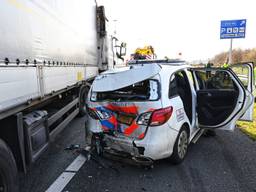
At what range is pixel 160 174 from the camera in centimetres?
360

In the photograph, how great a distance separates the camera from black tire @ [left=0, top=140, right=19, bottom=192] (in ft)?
7.67

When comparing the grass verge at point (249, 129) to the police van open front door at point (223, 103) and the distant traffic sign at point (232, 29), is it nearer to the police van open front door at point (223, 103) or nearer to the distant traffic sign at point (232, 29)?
the police van open front door at point (223, 103)

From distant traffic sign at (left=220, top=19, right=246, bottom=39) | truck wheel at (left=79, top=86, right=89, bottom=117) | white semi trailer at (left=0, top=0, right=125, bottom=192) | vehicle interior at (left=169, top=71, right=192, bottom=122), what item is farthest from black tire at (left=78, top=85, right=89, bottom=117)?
distant traffic sign at (left=220, top=19, right=246, bottom=39)

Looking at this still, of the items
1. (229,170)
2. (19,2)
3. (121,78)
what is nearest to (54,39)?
(19,2)

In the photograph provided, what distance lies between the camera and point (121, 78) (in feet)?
11.5

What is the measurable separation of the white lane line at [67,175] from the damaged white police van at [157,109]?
51cm

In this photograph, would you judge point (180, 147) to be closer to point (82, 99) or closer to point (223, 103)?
point (223, 103)

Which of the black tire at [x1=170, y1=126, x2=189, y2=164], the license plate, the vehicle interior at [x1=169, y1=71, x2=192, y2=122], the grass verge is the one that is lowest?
the grass verge

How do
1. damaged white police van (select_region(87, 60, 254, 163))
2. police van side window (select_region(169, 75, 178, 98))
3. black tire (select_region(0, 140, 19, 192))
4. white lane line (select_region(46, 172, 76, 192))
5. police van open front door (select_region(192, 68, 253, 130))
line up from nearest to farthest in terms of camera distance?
black tire (select_region(0, 140, 19, 192)) < white lane line (select_region(46, 172, 76, 192)) < damaged white police van (select_region(87, 60, 254, 163)) < police van side window (select_region(169, 75, 178, 98)) < police van open front door (select_region(192, 68, 253, 130))

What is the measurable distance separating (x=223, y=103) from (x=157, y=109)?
6.39 ft

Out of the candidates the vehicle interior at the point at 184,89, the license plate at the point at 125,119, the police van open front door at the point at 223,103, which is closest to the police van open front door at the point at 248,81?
the police van open front door at the point at 223,103

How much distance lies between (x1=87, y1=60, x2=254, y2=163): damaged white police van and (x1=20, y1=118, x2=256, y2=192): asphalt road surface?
0.31 metres

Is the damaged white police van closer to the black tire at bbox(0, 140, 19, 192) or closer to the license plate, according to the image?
the license plate

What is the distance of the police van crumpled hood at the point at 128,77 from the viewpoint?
340cm
